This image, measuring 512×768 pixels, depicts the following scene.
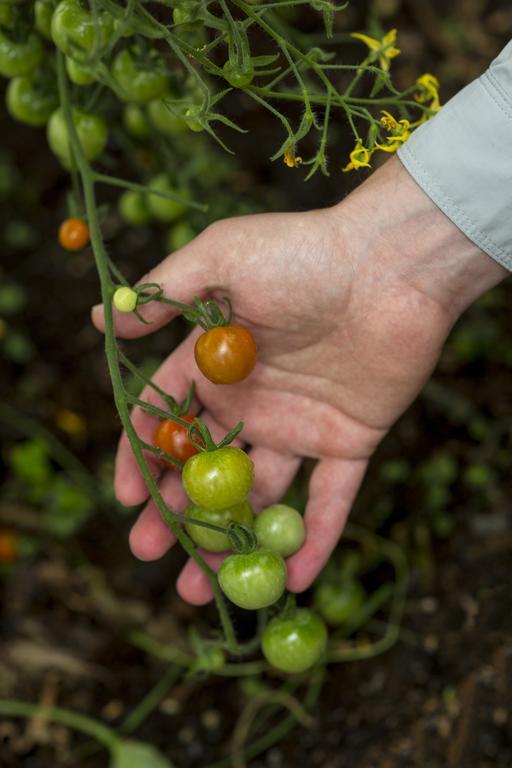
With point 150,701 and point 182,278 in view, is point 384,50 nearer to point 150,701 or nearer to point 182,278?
point 182,278

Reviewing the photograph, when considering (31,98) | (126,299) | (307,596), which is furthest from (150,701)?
(31,98)

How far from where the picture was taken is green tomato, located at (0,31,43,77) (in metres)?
1.42

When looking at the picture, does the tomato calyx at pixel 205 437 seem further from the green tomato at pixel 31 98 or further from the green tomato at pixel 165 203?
the green tomato at pixel 31 98

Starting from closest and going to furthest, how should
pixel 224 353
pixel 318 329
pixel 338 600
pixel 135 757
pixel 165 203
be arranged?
pixel 224 353 → pixel 318 329 → pixel 165 203 → pixel 135 757 → pixel 338 600

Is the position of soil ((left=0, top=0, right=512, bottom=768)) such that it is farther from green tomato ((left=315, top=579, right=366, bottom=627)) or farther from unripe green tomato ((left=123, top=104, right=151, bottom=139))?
unripe green tomato ((left=123, top=104, right=151, bottom=139))

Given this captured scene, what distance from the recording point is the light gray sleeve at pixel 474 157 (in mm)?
1387

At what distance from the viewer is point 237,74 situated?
113 cm

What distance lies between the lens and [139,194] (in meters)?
1.80

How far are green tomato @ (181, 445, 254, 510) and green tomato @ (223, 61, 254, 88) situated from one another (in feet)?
1.74

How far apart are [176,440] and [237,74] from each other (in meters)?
0.61

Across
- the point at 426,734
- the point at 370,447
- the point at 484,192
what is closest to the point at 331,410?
the point at 370,447

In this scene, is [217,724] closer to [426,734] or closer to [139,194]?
[426,734]

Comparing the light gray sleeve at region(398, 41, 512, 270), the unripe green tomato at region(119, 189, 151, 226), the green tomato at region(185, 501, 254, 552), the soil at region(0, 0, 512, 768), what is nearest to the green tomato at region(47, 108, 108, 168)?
the unripe green tomato at region(119, 189, 151, 226)

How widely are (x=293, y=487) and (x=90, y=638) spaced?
76 cm
